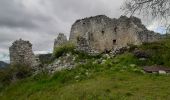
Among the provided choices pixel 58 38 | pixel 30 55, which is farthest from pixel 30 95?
pixel 58 38

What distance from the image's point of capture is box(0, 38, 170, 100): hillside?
52.5 feet

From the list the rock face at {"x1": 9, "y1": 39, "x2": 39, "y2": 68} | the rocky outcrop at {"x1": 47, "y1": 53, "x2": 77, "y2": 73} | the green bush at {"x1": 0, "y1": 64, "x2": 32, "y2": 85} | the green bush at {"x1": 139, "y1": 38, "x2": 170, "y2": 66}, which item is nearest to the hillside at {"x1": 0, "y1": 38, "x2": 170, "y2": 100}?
the green bush at {"x1": 139, "y1": 38, "x2": 170, "y2": 66}

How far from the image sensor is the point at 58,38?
37688 millimetres

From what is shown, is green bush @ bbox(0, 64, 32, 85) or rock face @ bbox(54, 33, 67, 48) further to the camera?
rock face @ bbox(54, 33, 67, 48)

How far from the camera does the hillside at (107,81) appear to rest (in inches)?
630

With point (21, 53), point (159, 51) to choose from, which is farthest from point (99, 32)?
point (159, 51)

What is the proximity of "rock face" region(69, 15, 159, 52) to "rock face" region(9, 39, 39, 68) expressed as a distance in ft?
22.1

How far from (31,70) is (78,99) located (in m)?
11.5

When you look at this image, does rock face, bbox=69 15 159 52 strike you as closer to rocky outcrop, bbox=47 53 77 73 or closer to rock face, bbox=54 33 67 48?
rock face, bbox=54 33 67 48

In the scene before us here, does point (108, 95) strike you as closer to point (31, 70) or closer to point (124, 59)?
point (124, 59)

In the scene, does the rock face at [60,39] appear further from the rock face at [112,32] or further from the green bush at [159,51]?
the green bush at [159,51]

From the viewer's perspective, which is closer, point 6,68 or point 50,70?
point 50,70

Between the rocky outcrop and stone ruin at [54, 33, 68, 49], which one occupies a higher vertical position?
stone ruin at [54, 33, 68, 49]

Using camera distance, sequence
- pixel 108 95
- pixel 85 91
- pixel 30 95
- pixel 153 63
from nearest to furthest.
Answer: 1. pixel 108 95
2. pixel 85 91
3. pixel 30 95
4. pixel 153 63
